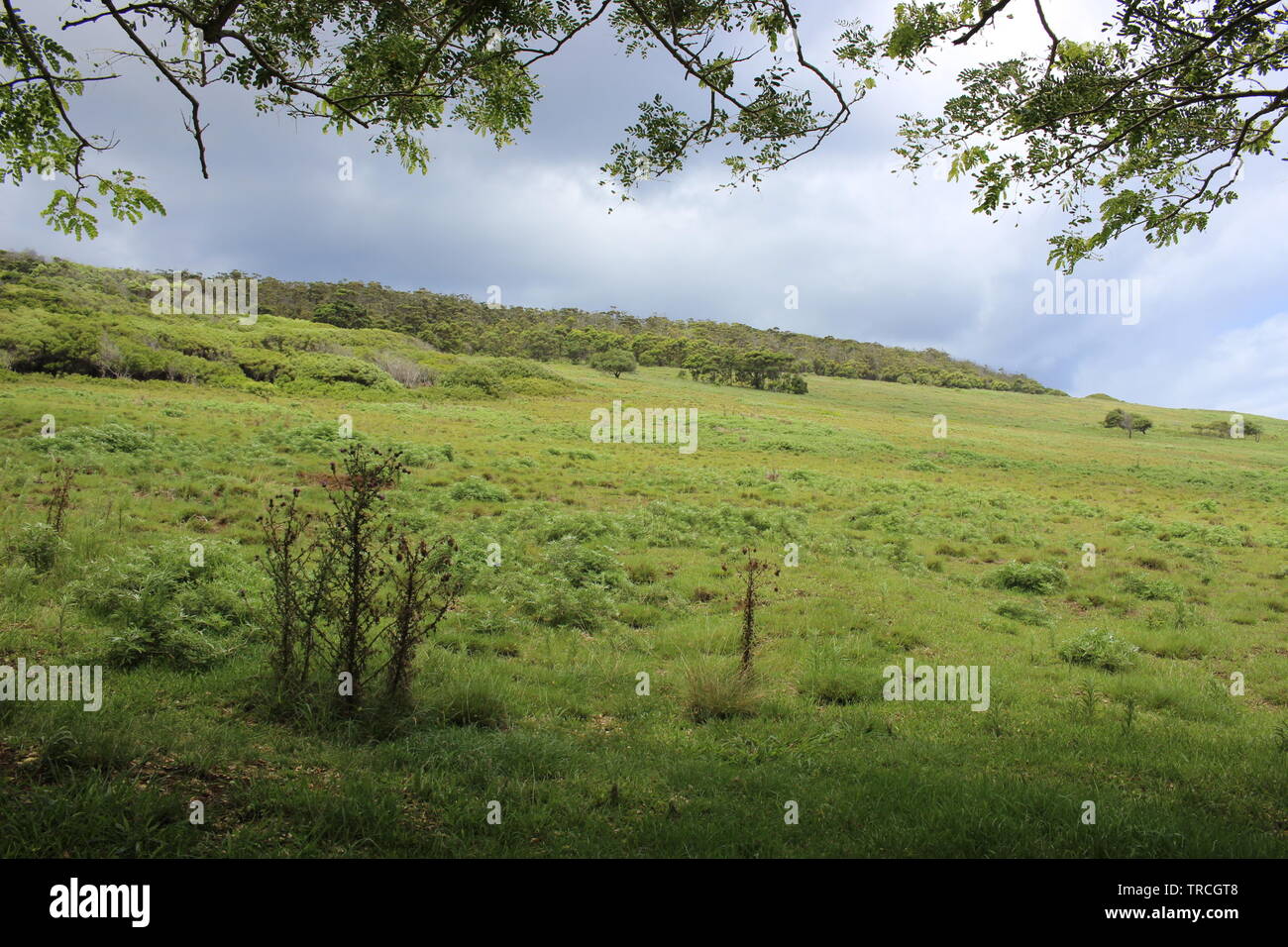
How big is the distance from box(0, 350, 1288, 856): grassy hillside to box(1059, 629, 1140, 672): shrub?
8.8 inches

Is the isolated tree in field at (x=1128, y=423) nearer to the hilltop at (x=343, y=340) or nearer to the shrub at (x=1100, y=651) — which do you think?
the hilltop at (x=343, y=340)

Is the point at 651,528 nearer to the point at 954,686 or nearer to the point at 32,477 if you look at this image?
the point at 954,686

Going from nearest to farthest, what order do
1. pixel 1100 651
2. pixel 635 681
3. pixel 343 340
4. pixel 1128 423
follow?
pixel 635 681, pixel 1100 651, pixel 343 340, pixel 1128 423

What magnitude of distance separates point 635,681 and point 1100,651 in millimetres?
6648

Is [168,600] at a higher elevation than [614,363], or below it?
below

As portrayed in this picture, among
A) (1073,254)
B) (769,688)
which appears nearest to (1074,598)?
(1073,254)

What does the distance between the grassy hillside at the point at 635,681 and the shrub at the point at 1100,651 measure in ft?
0.73

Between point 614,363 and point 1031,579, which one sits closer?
point 1031,579

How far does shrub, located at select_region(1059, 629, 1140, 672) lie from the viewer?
910cm

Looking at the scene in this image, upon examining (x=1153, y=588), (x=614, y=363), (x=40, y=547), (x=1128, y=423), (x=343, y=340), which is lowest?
(x=1153, y=588)

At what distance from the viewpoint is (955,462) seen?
38.1 metres

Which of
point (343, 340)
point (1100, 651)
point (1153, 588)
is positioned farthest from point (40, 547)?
point (343, 340)

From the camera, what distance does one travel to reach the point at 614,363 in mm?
87625

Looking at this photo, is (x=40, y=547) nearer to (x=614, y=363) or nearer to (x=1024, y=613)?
(x=1024, y=613)
